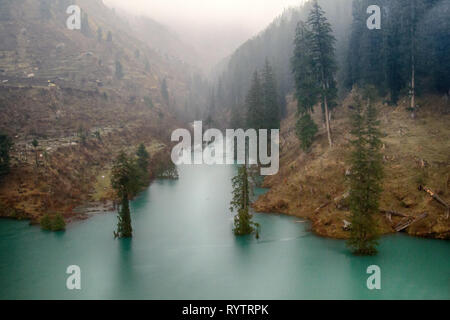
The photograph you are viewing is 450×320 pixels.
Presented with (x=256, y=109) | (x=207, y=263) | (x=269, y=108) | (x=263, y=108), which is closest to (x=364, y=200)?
(x=207, y=263)

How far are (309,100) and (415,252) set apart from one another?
2654 cm

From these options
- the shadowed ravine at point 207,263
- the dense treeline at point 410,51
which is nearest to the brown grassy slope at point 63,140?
the shadowed ravine at point 207,263

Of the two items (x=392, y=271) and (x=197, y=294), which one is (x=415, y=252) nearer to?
(x=392, y=271)

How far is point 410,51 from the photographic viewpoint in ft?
157

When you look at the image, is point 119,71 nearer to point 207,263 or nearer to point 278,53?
point 278,53

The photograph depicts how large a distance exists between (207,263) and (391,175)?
894 inches

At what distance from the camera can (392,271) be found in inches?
1053

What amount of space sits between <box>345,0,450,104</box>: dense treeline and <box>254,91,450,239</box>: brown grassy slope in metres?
2.96

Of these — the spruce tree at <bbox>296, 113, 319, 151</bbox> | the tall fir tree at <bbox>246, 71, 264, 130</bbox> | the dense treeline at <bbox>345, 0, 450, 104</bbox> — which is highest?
the dense treeline at <bbox>345, 0, 450, 104</bbox>

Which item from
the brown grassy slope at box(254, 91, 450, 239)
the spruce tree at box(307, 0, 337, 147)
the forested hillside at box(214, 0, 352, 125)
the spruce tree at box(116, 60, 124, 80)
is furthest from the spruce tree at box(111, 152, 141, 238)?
the spruce tree at box(116, 60, 124, 80)

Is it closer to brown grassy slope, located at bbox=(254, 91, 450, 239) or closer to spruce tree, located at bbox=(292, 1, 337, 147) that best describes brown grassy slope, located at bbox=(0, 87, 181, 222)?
brown grassy slope, located at bbox=(254, 91, 450, 239)

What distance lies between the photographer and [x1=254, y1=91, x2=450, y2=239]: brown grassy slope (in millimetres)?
33250
